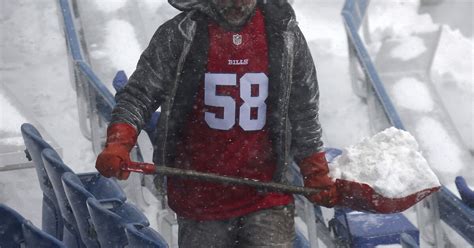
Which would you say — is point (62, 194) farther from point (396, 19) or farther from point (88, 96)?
point (396, 19)

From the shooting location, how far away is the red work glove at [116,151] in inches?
172

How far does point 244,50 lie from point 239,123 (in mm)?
309

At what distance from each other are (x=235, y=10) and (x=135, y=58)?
4.67 m

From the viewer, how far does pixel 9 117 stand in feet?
25.9

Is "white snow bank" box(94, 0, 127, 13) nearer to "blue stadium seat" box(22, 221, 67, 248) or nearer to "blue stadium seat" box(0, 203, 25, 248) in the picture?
"blue stadium seat" box(0, 203, 25, 248)

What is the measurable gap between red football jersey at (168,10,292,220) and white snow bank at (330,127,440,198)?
32 centimetres

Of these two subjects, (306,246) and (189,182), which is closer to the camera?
(189,182)

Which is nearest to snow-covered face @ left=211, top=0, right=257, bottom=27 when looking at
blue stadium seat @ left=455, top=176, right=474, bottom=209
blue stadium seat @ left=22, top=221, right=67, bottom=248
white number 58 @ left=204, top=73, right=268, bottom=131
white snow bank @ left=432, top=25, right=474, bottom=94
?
white number 58 @ left=204, top=73, right=268, bottom=131

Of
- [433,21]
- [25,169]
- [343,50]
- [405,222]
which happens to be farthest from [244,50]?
[433,21]

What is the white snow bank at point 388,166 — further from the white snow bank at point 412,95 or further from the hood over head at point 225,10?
the white snow bank at point 412,95

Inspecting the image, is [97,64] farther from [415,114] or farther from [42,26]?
A: [415,114]

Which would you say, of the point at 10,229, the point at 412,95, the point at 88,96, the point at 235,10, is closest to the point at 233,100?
the point at 235,10

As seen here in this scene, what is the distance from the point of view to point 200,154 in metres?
4.73

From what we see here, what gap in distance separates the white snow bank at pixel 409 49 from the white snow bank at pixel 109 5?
2491 millimetres
